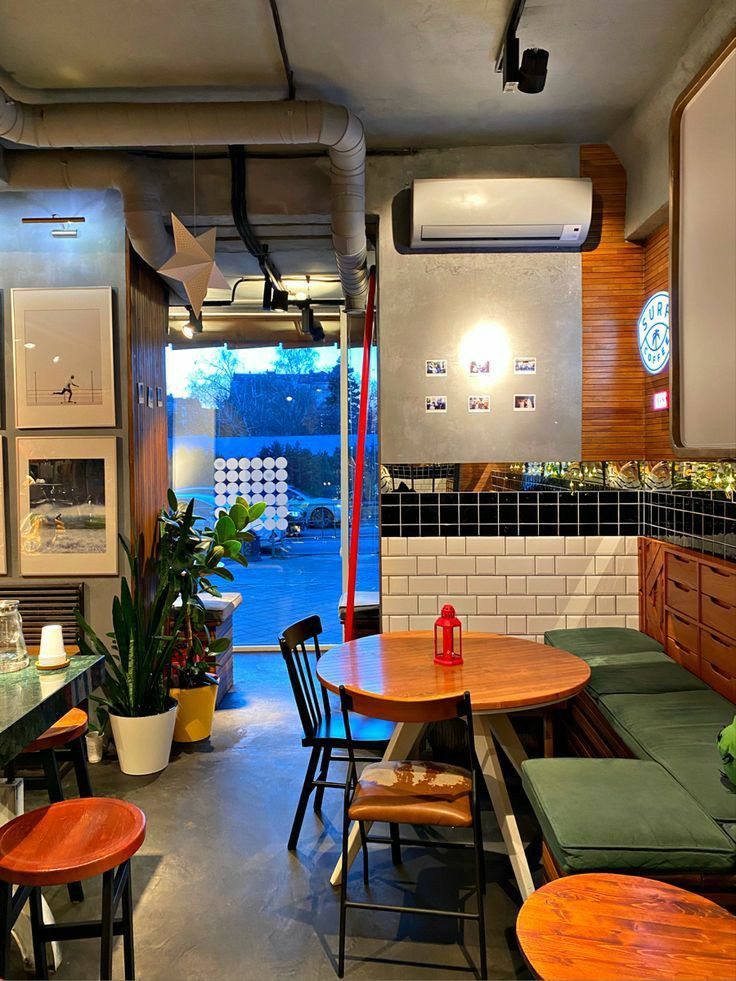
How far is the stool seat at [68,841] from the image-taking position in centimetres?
185

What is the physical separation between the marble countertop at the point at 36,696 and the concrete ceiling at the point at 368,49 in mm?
2555

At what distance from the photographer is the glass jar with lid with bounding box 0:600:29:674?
7.31ft

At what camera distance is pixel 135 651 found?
3979 millimetres

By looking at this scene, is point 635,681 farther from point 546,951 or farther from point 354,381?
point 354,381

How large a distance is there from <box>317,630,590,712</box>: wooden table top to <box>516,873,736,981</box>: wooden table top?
813mm

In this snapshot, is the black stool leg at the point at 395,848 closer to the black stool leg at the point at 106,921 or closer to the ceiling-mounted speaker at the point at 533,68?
the black stool leg at the point at 106,921

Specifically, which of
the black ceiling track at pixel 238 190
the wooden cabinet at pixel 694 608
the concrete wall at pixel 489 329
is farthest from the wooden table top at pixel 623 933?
the black ceiling track at pixel 238 190

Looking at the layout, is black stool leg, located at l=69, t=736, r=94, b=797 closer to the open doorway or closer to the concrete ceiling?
the concrete ceiling

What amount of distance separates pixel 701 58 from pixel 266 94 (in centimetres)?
198

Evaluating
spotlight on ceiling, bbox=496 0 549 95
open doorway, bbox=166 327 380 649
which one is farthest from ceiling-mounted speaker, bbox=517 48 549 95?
open doorway, bbox=166 327 380 649

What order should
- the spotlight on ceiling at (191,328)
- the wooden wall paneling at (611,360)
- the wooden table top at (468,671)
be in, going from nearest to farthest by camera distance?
the wooden table top at (468,671)
the wooden wall paneling at (611,360)
the spotlight on ceiling at (191,328)

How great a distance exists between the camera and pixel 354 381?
6.77 meters

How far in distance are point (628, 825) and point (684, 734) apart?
76 centimetres

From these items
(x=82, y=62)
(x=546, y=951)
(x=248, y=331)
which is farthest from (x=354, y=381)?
(x=546, y=951)
